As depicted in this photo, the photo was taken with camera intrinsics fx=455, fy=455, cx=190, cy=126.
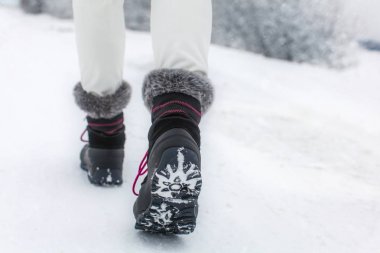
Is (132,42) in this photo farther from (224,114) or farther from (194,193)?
(194,193)

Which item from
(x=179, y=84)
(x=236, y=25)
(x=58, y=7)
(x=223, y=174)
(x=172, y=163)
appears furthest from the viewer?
(x=58, y=7)

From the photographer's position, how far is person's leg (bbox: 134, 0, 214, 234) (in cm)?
82

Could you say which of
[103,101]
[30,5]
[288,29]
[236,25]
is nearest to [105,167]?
[103,101]

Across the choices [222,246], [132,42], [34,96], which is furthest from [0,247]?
[132,42]

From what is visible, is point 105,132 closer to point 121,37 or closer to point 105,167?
point 105,167

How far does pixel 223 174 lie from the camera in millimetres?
1438

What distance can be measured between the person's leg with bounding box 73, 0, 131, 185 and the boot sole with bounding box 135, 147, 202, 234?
344 millimetres

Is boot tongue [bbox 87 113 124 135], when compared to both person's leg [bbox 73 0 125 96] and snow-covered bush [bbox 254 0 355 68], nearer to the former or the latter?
person's leg [bbox 73 0 125 96]

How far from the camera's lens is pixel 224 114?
7.39 ft

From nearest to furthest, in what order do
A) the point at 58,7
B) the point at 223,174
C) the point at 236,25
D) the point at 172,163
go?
1. the point at 172,163
2. the point at 223,174
3. the point at 236,25
4. the point at 58,7

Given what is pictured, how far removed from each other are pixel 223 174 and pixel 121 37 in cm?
58

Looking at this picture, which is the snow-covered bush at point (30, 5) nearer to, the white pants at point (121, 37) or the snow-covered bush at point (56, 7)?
the snow-covered bush at point (56, 7)

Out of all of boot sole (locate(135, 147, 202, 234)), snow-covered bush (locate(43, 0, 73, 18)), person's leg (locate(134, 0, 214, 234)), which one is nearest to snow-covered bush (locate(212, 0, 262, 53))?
snow-covered bush (locate(43, 0, 73, 18))

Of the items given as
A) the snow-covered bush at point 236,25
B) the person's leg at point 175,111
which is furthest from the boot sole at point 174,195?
the snow-covered bush at point 236,25
